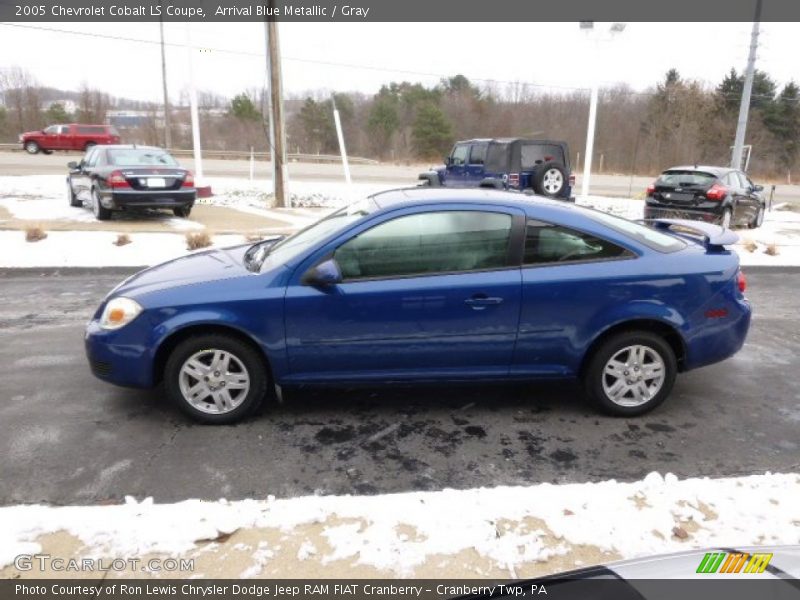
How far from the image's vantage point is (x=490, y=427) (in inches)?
155

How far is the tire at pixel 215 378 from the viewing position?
379 cm

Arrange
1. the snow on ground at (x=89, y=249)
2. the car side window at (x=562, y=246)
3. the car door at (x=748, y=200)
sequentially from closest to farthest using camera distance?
the car side window at (x=562, y=246) → the snow on ground at (x=89, y=249) → the car door at (x=748, y=200)

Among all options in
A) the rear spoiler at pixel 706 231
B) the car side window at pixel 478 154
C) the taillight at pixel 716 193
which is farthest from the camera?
the car side window at pixel 478 154

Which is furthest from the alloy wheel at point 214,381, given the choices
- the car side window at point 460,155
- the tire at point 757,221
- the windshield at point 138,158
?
the tire at point 757,221

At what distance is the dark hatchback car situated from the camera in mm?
11672

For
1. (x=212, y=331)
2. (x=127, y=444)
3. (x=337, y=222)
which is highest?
(x=337, y=222)

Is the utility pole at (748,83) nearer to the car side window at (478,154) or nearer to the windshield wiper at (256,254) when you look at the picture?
the car side window at (478,154)

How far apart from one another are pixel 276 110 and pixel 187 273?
38.7 feet

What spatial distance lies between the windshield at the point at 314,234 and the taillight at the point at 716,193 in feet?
35.2

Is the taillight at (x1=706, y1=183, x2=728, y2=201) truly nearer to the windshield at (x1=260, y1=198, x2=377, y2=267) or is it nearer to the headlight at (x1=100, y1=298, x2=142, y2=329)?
the windshield at (x1=260, y1=198, x2=377, y2=267)

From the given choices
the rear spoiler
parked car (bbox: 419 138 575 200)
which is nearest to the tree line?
parked car (bbox: 419 138 575 200)

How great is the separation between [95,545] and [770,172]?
177 feet

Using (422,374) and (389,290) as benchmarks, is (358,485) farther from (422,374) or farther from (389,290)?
(389,290)

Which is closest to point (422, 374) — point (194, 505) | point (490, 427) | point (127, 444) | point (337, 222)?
point (490, 427)
